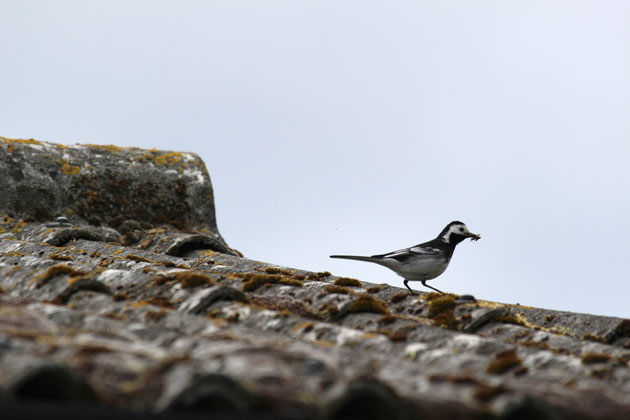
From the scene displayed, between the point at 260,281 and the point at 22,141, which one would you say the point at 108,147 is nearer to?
the point at 22,141

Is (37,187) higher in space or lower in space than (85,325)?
higher

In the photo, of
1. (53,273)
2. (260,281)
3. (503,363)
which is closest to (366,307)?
(260,281)

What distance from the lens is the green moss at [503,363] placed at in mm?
6320

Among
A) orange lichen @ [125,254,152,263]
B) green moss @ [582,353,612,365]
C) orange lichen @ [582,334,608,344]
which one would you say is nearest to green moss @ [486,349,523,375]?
green moss @ [582,353,612,365]

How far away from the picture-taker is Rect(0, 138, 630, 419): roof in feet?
13.3

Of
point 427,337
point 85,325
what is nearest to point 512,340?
point 427,337

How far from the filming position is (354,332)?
23.1ft

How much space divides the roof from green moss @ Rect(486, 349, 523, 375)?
12 millimetres

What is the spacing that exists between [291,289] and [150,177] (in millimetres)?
10213

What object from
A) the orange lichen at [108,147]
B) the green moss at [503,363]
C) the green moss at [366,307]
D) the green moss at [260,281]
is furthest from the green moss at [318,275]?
the orange lichen at [108,147]

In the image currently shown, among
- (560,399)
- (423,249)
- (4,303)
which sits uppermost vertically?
(423,249)

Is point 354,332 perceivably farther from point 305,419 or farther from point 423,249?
point 423,249

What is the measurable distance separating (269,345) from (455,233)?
7.77m

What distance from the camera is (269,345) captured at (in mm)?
5137
